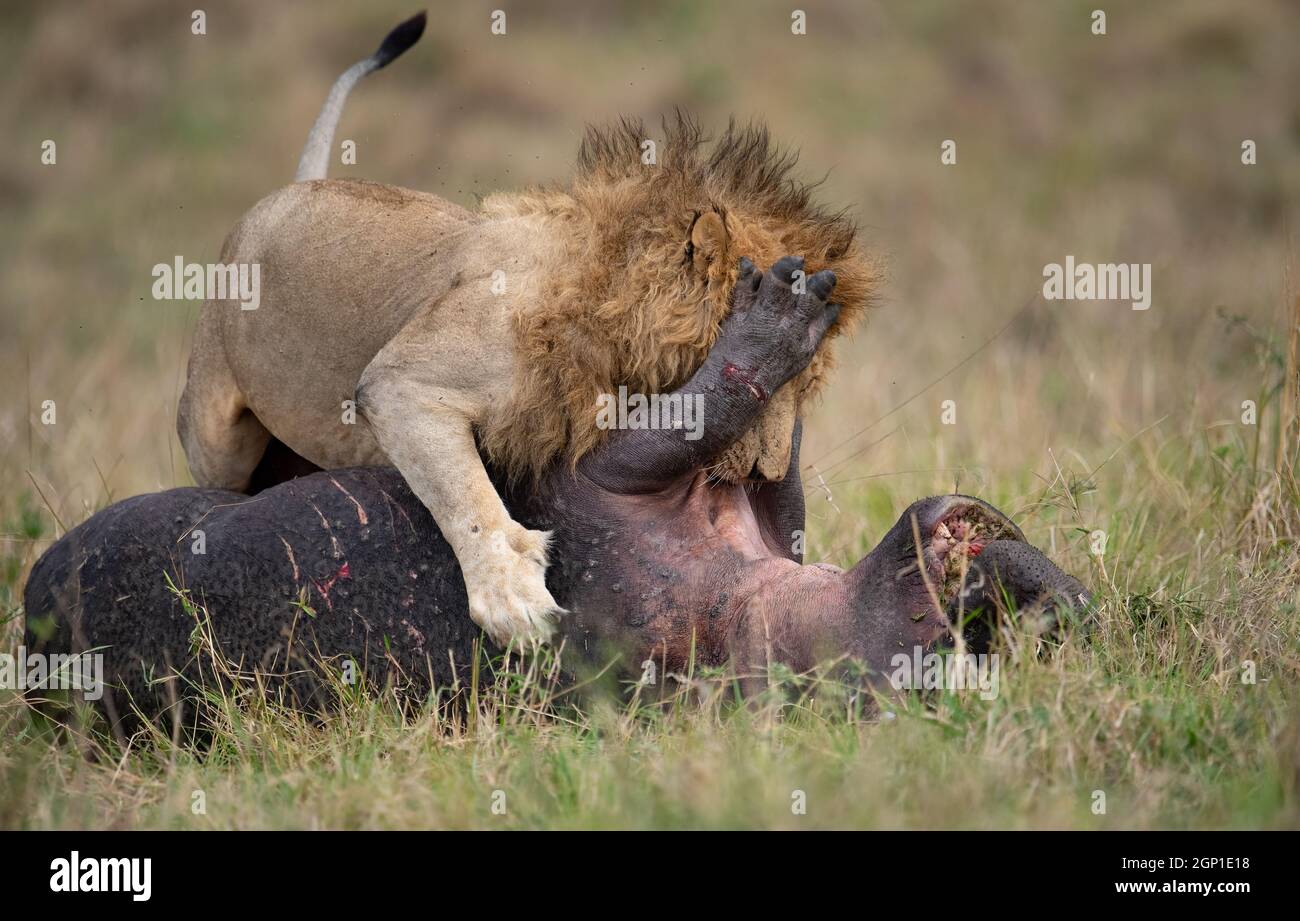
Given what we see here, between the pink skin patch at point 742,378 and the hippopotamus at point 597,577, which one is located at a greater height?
the pink skin patch at point 742,378

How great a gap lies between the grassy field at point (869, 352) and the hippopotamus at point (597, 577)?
5.6 inches

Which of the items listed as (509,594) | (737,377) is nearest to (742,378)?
(737,377)

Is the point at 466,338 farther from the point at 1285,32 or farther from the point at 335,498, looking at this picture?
the point at 1285,32

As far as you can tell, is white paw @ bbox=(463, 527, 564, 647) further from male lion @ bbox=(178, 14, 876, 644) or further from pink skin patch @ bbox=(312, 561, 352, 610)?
pink skin patch @ bbox=(312, 561, 352, 610)

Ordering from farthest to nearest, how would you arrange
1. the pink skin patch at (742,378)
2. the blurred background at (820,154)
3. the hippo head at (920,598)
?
1. the blurred background at (820,154)
2. the pink skin patch at (742,378)
3. the hippo head at (920,598)

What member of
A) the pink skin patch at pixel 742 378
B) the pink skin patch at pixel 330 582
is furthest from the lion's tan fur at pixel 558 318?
the pink skin patch at pixel 330 582

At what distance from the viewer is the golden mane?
12.1 ft

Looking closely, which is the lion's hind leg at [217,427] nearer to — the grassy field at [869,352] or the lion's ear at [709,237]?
the grassy field at [869,352]

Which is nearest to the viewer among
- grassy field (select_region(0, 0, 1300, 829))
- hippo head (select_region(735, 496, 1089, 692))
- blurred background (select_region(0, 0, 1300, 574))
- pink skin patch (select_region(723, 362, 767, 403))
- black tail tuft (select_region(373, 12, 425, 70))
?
grassy field (select_region(0, 0, 1300, 829))

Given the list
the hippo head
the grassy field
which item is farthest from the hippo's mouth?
the grassy field

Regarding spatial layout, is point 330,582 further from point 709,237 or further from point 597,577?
point 709,237

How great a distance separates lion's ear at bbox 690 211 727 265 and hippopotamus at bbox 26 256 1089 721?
0.27 feet

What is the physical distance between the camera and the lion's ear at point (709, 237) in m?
3.66

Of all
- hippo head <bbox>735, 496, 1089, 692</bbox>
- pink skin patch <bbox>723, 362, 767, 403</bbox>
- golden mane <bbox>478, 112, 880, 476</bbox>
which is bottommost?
hippo head <bbox>735, 496, 1089, 692</bbox>
